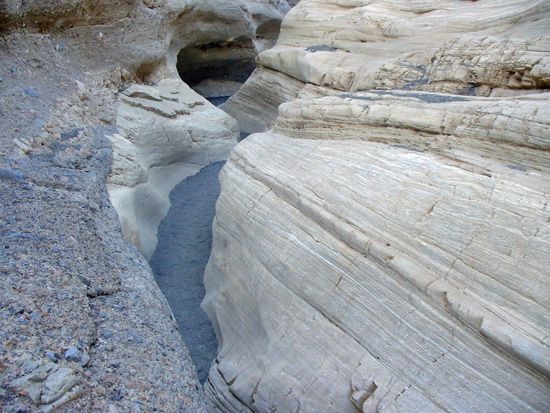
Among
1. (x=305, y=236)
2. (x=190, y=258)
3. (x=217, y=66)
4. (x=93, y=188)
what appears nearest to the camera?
(x=305, y=236)

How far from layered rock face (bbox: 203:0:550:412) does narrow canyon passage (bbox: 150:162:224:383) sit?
0.19 metres

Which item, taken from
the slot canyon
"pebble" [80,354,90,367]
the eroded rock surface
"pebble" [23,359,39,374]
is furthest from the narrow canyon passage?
"pebble" [23,359,39,374]

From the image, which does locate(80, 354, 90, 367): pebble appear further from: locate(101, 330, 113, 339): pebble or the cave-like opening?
the cave-like opening

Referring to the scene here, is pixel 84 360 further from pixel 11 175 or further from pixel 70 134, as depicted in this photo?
pixel 70 134

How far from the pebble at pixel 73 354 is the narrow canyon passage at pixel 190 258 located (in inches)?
61.3

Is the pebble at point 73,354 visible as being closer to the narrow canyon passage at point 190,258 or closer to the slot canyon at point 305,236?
the slot canyon at point 305,236

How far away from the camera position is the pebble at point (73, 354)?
2.34 metres

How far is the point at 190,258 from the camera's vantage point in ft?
16.6

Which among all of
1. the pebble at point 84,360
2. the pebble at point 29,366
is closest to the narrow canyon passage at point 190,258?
the pebble at point 84,360

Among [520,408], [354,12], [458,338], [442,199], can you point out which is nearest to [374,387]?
[458,338]

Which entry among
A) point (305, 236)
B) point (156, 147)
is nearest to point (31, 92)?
point (156, 147)

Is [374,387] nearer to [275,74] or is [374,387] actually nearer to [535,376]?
[535,376]

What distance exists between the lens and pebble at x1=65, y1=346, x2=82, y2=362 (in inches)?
92.1

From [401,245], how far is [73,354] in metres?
1.97
